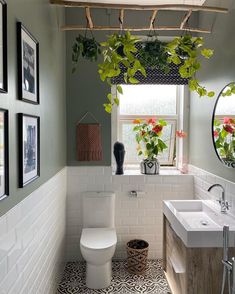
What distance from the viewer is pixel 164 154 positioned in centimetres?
357

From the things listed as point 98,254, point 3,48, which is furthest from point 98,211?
point 3,48

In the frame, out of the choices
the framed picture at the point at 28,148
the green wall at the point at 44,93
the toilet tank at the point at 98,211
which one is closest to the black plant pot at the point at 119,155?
the toilet tank at the point at 98,211

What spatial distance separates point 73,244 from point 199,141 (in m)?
1.85

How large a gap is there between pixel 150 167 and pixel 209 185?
2.41 feet

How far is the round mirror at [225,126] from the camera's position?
7.45 feet

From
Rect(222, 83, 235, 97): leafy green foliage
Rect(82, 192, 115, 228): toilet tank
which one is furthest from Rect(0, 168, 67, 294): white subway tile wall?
Rect(222, 83, 235, 97): leafy green foliage

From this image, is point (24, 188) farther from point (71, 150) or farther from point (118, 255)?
point (118, 255)

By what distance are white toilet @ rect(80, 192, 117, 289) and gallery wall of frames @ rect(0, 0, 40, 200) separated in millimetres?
1034

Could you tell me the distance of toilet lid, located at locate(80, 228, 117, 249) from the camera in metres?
2.55

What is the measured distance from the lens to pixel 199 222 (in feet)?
7.57

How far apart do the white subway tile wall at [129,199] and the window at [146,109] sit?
1.36ft

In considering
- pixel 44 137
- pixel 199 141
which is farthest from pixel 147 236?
pixel 44 137

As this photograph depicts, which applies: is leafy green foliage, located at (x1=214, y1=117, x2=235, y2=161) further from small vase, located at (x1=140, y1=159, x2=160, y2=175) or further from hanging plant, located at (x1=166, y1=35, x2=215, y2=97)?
small vase, located at (x1=140, y1=159, x2=160, y2=175)

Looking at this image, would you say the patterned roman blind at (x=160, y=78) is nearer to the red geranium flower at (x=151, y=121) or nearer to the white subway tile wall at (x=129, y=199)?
the red geranium flower at (x=151, y=121)
